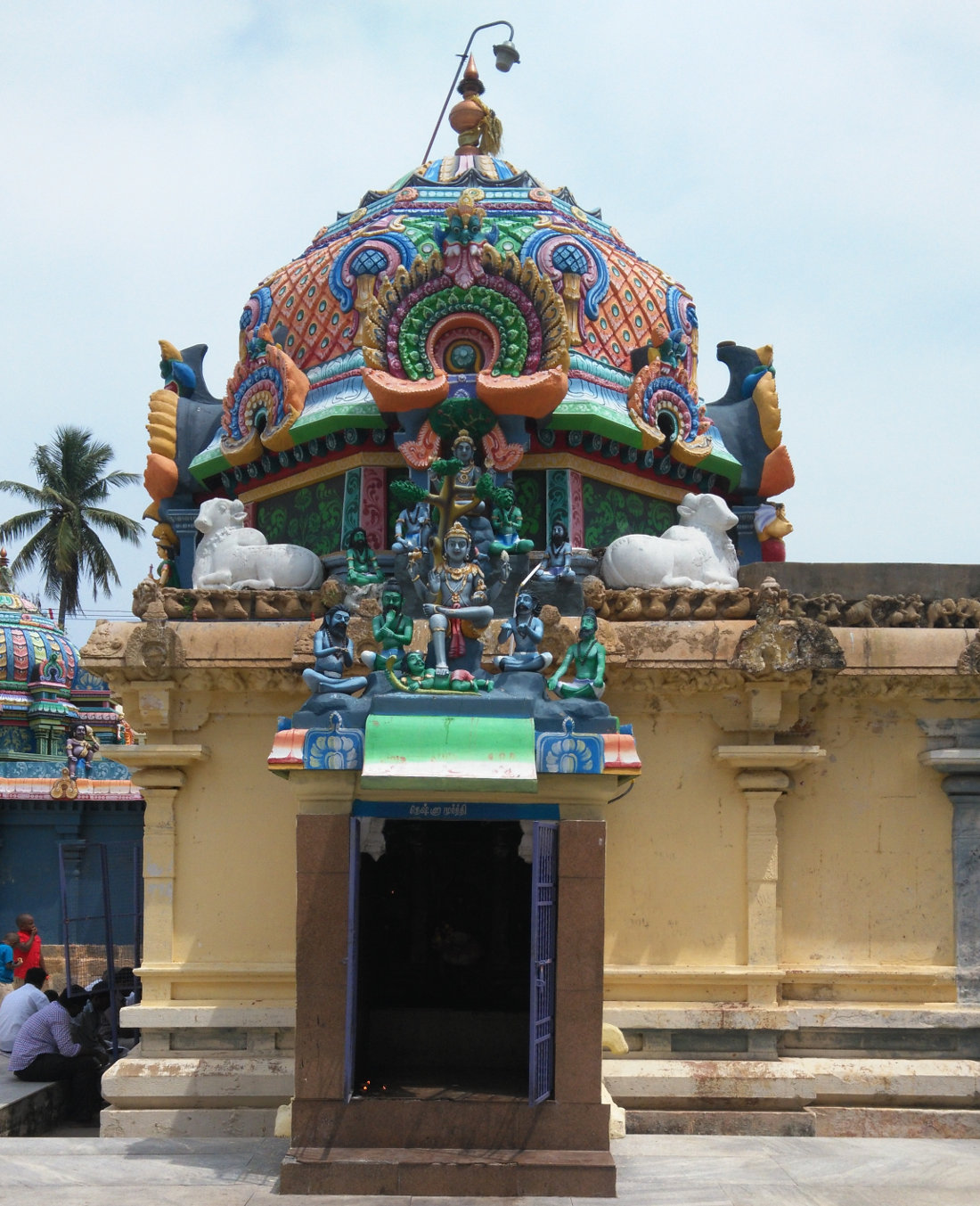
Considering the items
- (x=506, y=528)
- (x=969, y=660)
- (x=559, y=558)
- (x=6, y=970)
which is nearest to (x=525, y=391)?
(x=559, y=558)

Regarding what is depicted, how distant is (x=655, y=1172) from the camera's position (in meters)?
9.29

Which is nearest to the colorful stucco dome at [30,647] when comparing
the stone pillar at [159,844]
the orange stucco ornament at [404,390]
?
the stone pillar at [159,844]

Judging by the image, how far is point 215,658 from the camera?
11.1 m

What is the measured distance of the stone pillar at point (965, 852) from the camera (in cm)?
1113

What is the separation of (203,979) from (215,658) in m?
2.51

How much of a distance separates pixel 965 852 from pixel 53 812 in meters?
21.5

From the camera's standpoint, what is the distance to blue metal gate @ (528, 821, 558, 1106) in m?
8.80

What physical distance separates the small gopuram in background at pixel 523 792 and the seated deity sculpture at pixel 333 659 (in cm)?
2

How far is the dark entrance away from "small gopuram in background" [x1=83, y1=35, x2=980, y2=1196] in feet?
0.10

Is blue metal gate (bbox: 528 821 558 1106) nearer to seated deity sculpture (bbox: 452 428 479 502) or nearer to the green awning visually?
the green awning

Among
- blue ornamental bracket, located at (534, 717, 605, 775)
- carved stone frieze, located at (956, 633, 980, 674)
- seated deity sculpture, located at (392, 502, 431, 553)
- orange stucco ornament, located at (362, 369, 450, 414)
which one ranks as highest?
orange stucco ornament, located at (362, 369, 450, 414)

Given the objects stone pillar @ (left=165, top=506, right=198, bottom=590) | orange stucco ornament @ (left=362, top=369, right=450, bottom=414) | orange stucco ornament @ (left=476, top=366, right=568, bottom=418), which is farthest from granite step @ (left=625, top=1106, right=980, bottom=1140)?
stone pillar @ (left=165, top=506, right=198, bottom=590)

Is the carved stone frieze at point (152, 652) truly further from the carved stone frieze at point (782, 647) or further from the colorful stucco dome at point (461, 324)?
the carved stone frieze at point (782, 647)

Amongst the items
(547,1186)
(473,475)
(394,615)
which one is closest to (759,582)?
(473,475)
